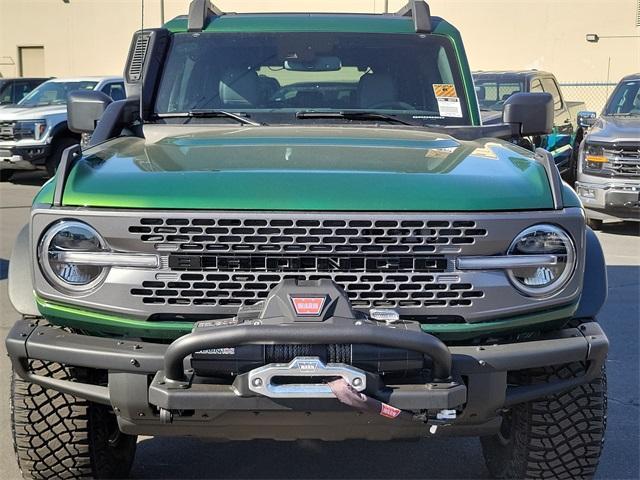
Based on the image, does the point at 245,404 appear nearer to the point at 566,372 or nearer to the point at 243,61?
the point at 566,372

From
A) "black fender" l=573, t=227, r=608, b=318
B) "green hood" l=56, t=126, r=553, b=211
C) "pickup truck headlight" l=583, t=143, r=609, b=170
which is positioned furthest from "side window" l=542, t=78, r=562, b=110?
"black fender" l=573, t=227, r=608, b=318

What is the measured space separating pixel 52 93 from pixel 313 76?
1243 centimetres

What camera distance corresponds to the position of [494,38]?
3016cm

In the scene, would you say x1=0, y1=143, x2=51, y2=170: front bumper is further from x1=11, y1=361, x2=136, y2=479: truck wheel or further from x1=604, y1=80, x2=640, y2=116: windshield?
x1=11, y1=361, x2=136, y2=479: truck wheel

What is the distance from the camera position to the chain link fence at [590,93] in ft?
84.5

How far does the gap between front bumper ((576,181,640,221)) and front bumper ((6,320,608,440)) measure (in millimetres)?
7457

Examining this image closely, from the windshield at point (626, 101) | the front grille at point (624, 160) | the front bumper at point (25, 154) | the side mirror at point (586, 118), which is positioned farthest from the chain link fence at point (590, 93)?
the front bumper at point (25, 154)

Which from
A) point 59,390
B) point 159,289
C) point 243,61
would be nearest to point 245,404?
point 159,289

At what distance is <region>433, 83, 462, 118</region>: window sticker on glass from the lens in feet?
14.6

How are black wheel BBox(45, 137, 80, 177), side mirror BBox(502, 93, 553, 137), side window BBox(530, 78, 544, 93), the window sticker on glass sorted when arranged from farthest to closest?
black wheel BBox(45, 137, 80, 177), side window BBox(530, 78, 544, 93), the window sticker on glass, side mirror BBox(502, 93, 553, 137)

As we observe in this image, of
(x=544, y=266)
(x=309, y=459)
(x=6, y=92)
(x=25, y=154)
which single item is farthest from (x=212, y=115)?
(x=6, y=92)

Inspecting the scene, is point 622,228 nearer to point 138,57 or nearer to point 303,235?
point 138,57

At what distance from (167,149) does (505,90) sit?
11.1 meters

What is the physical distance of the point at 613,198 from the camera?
33.5 ft
